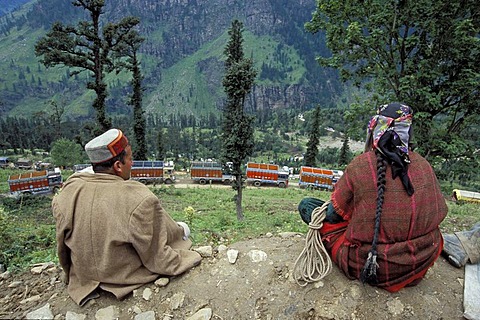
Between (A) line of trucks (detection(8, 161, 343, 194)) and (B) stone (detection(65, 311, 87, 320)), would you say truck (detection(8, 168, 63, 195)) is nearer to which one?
(A) line of trucks (detection(8, 161, 343, 194))

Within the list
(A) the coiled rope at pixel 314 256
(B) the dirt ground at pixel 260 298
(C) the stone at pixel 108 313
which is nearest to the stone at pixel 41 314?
(B) the dirt ground at pixel 260 298

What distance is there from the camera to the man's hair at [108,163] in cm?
276

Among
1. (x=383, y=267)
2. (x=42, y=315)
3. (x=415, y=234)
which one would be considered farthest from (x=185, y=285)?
(x=415, y=234)

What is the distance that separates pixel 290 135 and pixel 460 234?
12109 cm

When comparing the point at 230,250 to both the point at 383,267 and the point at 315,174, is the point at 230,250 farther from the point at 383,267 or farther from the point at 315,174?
the point at 315,174

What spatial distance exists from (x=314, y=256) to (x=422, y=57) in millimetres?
6773

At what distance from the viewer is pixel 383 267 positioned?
→ 2600 millimetres

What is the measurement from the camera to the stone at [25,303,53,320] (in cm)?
274

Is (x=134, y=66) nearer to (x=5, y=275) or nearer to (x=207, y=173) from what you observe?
(x=207, y=173)

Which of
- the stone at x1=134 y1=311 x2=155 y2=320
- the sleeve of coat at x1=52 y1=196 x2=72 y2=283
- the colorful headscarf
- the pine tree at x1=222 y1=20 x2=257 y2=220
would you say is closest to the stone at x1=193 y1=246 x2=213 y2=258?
the stone at x1=134 y1=311 x2=155 y2=320

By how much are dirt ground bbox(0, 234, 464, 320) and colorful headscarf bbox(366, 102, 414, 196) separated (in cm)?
121

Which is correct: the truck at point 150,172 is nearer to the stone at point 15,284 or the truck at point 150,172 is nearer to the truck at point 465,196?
the stone at point 15,284

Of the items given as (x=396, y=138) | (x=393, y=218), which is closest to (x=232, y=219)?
(x=393, y=218)

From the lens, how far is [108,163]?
277 centimetres
